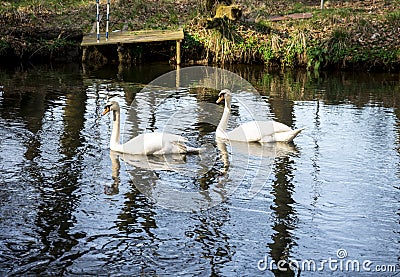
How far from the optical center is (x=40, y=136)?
12.7 meters

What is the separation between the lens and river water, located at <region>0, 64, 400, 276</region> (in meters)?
7.55

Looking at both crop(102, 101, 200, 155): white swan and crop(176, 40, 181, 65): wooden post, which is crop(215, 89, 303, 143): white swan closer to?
crop(102, 101, 200, 155): white swan

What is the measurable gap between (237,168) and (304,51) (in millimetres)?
13783

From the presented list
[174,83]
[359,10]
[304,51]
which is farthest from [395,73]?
[174,83]

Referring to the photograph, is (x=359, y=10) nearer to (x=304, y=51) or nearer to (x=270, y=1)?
(x=270, y=1)

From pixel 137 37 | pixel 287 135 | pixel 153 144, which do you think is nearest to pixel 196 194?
pixel 153 144

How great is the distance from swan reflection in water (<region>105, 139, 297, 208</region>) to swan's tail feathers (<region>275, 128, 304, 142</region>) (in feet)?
0.33

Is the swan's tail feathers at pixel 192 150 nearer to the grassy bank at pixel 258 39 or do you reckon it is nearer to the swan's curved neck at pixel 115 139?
the swan's curved neck at pixel 115 139

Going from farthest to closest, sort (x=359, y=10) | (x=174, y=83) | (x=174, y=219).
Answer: (x=359, y=10) < (x=174, y=83) < (x=174, y=219)

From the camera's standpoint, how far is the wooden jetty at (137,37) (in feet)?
75.6

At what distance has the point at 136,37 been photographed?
23797mm

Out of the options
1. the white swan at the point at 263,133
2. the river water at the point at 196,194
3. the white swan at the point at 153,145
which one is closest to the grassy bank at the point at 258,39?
the river water at the point at 196,194

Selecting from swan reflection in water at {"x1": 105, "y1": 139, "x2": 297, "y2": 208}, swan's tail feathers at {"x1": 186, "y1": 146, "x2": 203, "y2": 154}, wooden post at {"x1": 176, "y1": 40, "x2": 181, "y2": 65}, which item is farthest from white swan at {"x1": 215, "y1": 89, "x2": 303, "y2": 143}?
wooden post at {"x1": 176, "y1": 40, "x2": 181, "y2": 65}

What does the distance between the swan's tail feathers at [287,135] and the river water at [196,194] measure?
0.47 ft
